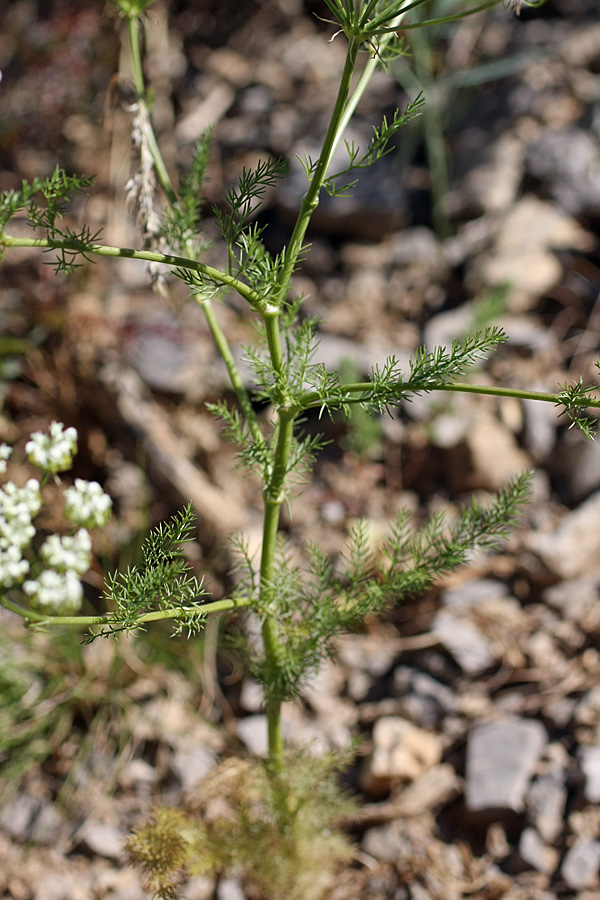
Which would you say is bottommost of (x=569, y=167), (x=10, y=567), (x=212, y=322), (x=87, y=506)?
(x=10, y=567)

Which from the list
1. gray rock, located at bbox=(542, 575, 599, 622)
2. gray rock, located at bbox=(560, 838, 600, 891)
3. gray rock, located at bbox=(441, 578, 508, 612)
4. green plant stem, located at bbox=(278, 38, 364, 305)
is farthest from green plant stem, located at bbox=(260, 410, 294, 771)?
gray rock, located at bbox=(542, 575, 599, 622)

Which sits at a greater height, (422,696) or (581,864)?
(422,696)

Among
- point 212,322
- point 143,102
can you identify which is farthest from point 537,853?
point 143,102

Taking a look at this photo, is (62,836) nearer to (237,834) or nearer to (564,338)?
(237,834)

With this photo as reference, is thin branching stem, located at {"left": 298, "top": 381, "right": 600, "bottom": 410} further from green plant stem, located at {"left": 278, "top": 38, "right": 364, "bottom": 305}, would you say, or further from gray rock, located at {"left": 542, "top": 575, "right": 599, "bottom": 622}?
gray rock, located at {"left": 542, "top": 575, "right": 599, "bottom": 622}

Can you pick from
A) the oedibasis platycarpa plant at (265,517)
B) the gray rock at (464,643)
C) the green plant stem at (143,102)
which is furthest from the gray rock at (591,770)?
the green plant stem at (143,102)

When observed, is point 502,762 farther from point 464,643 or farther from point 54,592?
point 54,592
